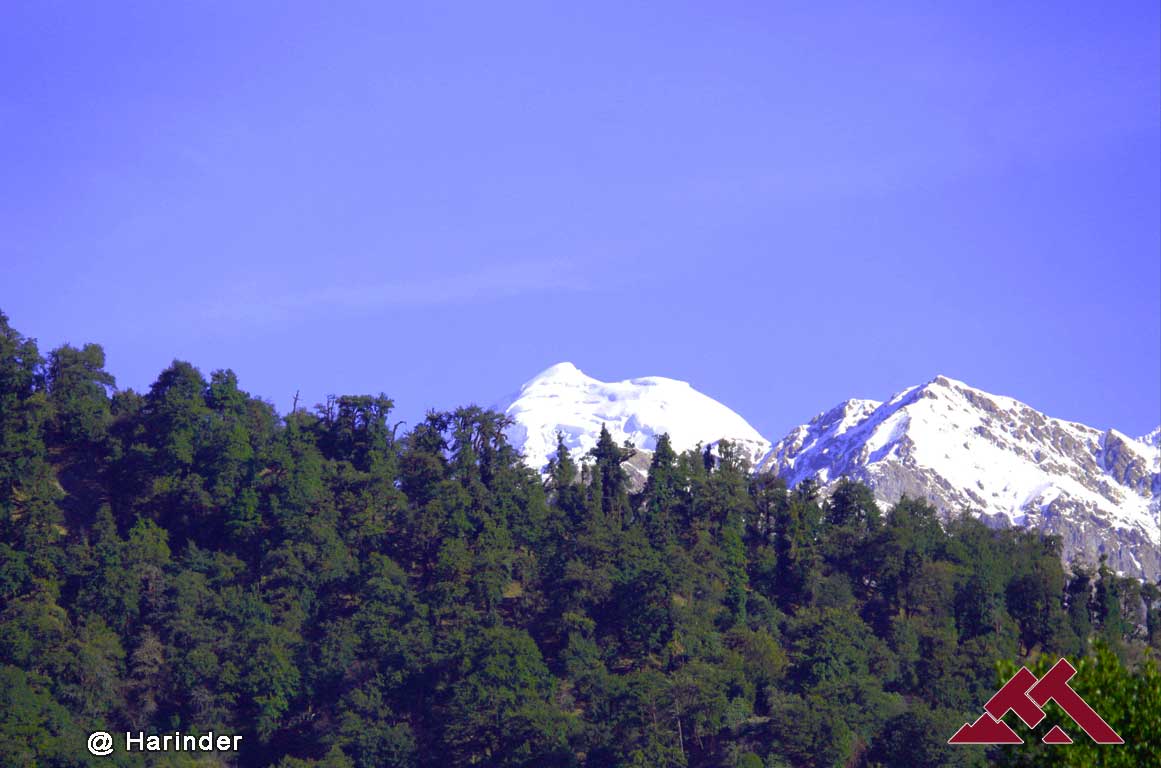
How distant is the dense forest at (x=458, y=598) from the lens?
79.0m

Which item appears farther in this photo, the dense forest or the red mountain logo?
the dense forest

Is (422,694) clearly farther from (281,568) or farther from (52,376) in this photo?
(52,376)

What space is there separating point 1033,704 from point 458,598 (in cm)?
5630

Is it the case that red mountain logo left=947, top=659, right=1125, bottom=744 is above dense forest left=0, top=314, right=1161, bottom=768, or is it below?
below

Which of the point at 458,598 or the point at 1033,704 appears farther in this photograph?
the point at 458,598

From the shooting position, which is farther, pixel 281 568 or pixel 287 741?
pixel 281 568

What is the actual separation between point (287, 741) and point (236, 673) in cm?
448

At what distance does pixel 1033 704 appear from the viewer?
121 ft

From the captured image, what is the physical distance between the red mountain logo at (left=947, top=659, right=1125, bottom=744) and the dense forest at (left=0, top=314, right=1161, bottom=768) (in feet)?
117

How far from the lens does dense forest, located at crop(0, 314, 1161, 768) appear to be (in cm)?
7900

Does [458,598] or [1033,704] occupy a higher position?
[458,598]

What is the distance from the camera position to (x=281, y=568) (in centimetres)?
9056

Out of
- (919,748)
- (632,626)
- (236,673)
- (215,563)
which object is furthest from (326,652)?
(919,748)

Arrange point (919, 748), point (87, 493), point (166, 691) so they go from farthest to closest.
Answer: point (87, 493) < point (166, 691) < point (919, 748)
